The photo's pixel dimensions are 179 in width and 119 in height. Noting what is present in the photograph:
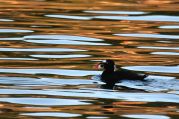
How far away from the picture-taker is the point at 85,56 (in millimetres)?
23750

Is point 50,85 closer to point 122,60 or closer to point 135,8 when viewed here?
point 122,60

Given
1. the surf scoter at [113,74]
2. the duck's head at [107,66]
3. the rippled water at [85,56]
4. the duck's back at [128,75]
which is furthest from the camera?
the duck's head at [107,66]

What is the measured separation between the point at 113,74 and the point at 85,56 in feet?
10.6

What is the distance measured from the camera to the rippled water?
17.1m

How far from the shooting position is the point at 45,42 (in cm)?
2641

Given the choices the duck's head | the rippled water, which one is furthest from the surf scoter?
the rippled water

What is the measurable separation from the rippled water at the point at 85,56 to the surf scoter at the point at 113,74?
16 cm

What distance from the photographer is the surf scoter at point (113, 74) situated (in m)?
19.8

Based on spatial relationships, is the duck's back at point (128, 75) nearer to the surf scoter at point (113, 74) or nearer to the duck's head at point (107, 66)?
the surf scoter at point (113, 74)

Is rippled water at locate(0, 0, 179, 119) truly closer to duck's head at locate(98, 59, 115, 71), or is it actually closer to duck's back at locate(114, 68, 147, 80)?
duck's back at locate(114, 68, 147, 80)

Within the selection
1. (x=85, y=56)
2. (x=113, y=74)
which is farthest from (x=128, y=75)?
(x=85, y=56)

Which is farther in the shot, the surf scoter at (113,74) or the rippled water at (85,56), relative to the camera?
the surf scoter at (113,74)

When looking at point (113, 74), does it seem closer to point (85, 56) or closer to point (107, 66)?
point (107, 66)

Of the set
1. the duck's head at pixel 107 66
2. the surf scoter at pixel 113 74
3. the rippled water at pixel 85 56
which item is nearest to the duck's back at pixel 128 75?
the surf scoter at pixel 113 74
